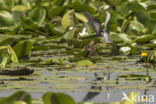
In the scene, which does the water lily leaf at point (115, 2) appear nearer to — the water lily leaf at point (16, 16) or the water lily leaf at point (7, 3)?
the water lily leaf at point (7, 3)

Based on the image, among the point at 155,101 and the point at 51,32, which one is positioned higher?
the point at 51,32

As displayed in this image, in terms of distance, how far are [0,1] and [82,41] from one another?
322 cm

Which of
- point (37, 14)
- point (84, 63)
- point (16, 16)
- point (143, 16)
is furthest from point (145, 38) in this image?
point (16, 16)

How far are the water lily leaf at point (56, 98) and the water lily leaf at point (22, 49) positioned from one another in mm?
2125

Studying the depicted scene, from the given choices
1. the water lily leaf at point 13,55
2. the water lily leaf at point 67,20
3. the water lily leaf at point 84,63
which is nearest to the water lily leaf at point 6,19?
the water lily leaf at point 67,20

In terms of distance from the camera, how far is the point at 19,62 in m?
4.08

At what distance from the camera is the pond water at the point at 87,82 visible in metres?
2.86

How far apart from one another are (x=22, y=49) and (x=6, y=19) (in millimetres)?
2003

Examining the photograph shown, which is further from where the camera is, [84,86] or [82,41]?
[82,41]

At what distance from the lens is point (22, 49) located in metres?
4.18

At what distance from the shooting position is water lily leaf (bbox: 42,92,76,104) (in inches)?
79.6

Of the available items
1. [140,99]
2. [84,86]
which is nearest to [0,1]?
[84,86]

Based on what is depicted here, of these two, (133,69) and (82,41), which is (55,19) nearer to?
(82,41)

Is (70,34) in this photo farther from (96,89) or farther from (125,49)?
(96,89)
